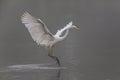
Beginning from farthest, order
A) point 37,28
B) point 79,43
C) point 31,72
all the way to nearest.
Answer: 1. point 79,43
2. point 37,28
3. point 31,72

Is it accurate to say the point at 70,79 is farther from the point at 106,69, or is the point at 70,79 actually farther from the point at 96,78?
the point at 106,69

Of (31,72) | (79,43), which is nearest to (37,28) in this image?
(31,72)

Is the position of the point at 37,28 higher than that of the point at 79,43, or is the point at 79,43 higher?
the point at 37,28

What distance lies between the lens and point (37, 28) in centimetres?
897

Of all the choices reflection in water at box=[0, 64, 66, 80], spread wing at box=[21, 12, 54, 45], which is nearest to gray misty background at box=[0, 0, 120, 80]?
reflection in water at box=[0, 64, 66, 80]

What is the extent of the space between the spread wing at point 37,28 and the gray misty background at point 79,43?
19.5 inches

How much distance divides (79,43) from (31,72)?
350cm

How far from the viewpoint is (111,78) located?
24.5ft

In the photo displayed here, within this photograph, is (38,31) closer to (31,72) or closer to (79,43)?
(31,72)

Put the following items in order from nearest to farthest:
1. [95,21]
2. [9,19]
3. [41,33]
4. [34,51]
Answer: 1. [41,33]
2. [34,51]
3. [95,21]
4. [9,19]

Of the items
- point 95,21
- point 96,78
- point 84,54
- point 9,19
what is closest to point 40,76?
point 96,78

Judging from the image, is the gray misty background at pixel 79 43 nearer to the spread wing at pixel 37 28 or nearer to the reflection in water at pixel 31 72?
the reflection in water at pixel 31 72

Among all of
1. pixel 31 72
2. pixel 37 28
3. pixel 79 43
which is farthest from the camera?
pixel 79 43

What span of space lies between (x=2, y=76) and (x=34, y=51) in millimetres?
2855
